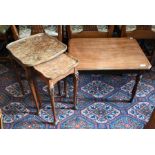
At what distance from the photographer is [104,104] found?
1927 mm

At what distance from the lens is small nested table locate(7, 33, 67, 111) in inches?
56.8

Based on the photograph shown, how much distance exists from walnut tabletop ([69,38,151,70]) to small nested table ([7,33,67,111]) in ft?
0.74

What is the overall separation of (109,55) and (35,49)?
611 mm

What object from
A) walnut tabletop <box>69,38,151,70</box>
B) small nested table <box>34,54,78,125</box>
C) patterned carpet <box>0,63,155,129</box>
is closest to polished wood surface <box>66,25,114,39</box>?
walnut tabletop <box>69,38,151,70</box>

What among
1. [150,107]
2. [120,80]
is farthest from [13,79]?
[150,107]

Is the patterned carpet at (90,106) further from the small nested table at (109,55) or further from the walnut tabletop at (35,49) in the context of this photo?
the walnut tabletop at (35,49)

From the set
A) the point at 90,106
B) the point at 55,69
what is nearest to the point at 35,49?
the point at 55,69

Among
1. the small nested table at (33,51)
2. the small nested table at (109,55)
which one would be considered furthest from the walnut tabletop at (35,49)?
the small nested table at (109,55)

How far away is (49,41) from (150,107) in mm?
1083

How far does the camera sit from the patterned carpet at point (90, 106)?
1.76 metres

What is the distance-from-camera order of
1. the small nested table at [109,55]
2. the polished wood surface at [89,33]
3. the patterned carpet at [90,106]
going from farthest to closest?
the polished wood surface at [89,33]
the patterned carpet at [90,106]
the small nested table at [109,55]

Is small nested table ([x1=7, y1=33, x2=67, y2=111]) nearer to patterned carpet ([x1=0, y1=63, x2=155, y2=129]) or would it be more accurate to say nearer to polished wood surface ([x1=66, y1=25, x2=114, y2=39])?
patterned carpet ([x1=0, y1=63, x2=155, y2=129])
